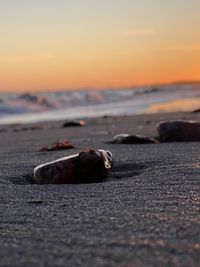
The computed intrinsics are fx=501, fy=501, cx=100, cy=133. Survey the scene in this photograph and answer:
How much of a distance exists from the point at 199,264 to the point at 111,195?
3.89 feet

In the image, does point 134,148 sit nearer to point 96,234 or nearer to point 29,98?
point 96,234

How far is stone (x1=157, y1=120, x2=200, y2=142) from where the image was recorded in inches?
217

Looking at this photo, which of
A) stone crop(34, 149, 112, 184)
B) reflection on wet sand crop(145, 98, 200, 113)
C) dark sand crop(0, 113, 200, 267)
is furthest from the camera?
reflection on wet sand crop(145, 98, 200, 113)

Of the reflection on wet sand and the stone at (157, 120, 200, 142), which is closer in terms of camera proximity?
the stone at (157, 120, 200, 142)

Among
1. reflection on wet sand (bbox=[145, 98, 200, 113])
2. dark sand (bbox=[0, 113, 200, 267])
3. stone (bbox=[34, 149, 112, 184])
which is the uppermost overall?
reflection on wet sand (bbox=[145, 98, 200, 113])

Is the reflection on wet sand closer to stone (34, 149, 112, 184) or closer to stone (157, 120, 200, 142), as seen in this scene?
stone (157, 120, 200, 142)

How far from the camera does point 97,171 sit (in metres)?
3.34

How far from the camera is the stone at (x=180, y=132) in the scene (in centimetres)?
550

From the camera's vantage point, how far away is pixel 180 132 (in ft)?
18.1

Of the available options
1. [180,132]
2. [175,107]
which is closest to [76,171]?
[180,132]

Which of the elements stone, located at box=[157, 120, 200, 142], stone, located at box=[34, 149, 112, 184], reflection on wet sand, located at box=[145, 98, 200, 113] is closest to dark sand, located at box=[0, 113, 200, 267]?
stone, located at box=[34, 149, 112, 184]

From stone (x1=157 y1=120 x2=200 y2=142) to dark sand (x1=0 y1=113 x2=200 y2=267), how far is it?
1.69m

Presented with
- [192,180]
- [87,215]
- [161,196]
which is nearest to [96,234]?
[87,215]

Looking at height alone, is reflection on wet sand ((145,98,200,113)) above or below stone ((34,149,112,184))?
above
